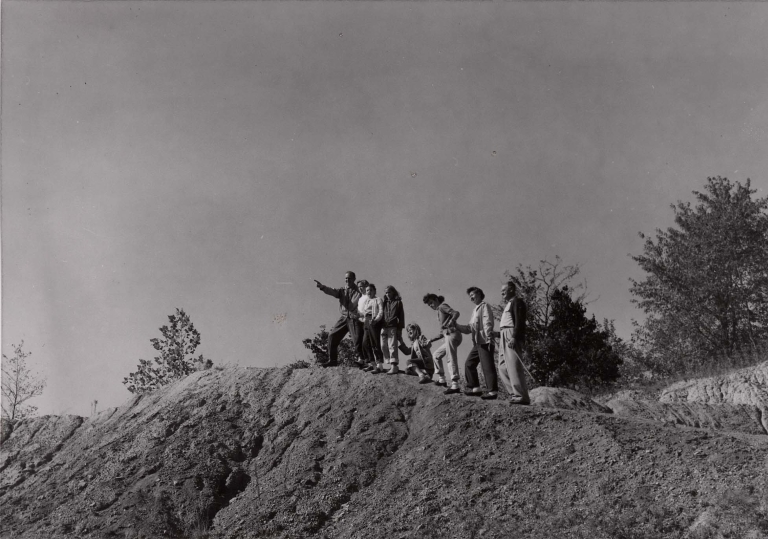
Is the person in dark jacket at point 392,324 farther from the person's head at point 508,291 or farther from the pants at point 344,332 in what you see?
the person's head at point 508,291

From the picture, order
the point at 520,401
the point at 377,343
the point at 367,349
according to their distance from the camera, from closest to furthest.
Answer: the point at 520,401, the point at 377,343, the point at 367,349

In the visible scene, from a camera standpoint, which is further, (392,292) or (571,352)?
(571,352)

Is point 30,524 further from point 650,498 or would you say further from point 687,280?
point 687,280

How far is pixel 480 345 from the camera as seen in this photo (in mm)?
10586

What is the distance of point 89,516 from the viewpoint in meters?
9.89

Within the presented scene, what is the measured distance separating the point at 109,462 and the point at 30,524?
1644mm

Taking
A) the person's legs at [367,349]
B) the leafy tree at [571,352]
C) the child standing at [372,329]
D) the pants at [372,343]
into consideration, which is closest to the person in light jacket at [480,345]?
the child standing at [372,329]

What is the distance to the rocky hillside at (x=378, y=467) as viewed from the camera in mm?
7633

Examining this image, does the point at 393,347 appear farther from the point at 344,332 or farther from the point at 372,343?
the point at 344,332

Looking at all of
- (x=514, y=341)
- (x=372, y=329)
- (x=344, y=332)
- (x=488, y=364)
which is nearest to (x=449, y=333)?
(x=488, y=364)

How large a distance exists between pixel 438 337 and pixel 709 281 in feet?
72.0

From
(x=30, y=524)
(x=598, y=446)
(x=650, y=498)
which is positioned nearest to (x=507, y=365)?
(x=598, y=446)

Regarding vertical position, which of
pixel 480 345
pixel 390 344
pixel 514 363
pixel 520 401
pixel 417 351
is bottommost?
pixel 520 401

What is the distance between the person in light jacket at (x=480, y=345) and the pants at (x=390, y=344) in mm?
1774
